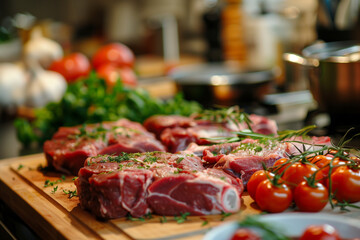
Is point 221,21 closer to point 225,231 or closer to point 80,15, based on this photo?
point 225,231

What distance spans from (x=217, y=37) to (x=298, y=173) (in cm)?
269

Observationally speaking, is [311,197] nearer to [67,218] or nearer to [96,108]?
[67,218]

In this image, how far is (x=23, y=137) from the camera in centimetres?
265

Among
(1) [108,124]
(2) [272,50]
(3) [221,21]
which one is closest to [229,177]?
(1) [108,124]

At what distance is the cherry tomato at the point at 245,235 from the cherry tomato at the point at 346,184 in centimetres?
50

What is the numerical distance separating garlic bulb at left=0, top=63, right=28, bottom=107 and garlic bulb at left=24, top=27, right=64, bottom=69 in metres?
0.29

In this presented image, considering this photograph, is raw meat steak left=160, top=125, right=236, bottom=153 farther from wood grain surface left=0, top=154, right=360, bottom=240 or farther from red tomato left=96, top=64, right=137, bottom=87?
red tomato left=96, top=64, right=137, bottom=87

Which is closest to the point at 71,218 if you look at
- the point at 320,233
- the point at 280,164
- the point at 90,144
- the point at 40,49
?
the point at 90,144

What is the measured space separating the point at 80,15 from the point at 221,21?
3907mm

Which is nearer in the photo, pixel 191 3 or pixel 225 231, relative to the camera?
pixel 225 231

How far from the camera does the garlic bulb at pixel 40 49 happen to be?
3842 mm

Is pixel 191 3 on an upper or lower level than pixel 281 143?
upper

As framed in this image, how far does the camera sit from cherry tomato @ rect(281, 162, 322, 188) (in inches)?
56.7

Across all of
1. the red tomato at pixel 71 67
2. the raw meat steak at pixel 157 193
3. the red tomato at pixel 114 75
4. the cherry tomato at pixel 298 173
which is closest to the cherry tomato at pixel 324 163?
the cherry tomato at pixel 298 173
